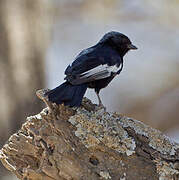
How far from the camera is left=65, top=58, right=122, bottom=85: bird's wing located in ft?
12.1

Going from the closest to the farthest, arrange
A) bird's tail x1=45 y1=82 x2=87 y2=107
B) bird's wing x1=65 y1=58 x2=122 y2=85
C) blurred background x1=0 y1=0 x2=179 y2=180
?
bird's tail x1=45 y1=82 x2=87 y2=107, bird's wing x1=65 y1=58 x2=122 y2=85, blurred background x1=0 y1=0 x2=179 y2=180

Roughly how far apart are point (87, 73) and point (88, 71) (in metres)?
0.02

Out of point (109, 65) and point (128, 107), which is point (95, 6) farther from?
point (109, 65)

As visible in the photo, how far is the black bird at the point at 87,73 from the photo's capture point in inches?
137

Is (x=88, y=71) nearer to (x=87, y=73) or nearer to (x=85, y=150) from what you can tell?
(x=87, y=73)

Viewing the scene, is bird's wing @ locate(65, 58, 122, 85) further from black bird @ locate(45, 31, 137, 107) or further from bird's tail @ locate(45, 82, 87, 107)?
bird's tail @ locate(45, 82, 87, 107)

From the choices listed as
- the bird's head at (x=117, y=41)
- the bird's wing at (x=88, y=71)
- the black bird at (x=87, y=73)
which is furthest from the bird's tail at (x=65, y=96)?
the bird's head at (x=117, y=41)

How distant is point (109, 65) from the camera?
3967mm

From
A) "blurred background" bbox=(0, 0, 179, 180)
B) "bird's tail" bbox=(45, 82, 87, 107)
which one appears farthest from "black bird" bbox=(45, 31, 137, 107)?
"blurred background" bbox=(0, 0, 179, 180)

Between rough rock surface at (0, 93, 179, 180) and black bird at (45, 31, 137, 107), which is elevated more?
black bird at (45, 31, 137, 107)

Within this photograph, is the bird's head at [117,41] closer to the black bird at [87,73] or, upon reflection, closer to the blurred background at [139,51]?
the black bird at [87,73]

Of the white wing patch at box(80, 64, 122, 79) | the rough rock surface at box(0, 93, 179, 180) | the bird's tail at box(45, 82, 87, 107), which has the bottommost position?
the rough rock surface at box(0, 93, 179, 180)

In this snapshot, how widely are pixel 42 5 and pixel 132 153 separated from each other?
2565 millimetres

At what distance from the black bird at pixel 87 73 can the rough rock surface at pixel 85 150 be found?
78mm
